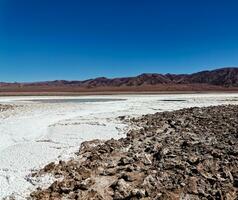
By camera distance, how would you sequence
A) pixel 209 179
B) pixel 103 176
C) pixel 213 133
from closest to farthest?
pixel 209 179 < pixel 103 176 < pixel 213 133

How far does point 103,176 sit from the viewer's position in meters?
8.95

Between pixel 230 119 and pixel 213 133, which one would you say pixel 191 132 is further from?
pixel 230 119

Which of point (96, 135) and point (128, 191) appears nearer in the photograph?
point (128, 191)

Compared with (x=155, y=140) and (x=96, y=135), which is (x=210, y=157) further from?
(x=96, y=135)

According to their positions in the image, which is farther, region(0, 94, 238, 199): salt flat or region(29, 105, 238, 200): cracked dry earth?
region(0, 94, 238, 199): salt flat

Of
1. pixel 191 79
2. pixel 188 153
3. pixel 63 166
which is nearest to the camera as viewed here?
pixel 63 166

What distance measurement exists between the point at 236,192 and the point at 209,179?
0.78m

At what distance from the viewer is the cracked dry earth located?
302 inches

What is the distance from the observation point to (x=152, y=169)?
9203mm

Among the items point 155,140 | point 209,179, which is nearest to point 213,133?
point 155,140

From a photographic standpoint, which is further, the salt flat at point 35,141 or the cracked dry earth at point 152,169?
the salt flat at point 35,141

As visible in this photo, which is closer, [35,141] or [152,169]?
[152,169]

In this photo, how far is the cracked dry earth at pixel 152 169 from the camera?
302 inches

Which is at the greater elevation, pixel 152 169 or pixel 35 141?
pixel 35 141
